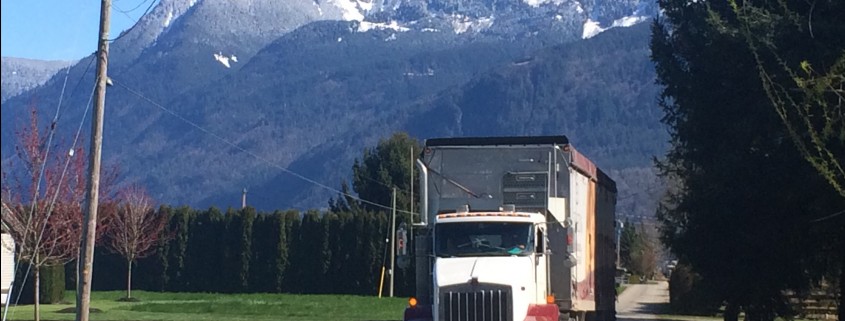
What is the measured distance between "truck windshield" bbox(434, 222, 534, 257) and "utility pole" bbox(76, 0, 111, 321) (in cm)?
589

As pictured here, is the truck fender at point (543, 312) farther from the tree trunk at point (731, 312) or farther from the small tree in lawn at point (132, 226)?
the small tree in lawn at point (132, 226)

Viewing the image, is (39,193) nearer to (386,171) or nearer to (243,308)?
(243,308)

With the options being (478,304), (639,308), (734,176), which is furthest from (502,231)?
(639,308)

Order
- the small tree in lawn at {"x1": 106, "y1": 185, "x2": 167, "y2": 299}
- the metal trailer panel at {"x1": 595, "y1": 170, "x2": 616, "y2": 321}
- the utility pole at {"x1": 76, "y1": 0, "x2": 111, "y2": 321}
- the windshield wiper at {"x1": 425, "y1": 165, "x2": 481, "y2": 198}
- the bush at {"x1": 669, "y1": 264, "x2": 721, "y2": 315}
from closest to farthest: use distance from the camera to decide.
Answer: the utility pole at {"x1": 76, "y1": 0, "x2": 111, "y2": 321}
the windshield wiper at {"x1": 425, "y1": 165, "x2": 481, "y2": 198}
the metal trailer panel at {"x1": 595, "y1": 170, "x2": 616, "y2": 321}
the bush at {"x1": 669, "y1": 264, "x2": 721, "y2": 315}
the small tree in lawn at {"x1": 106, "y1": 185, "x2": 167, "y2": 299}

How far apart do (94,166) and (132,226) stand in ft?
105

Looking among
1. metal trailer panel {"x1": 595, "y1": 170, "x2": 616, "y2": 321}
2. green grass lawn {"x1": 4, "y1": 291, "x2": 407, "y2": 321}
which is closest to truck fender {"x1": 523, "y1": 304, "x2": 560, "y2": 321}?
metal trailer panel {"x1": 595, "y1": 170, "x2": 616, "y2": 321}

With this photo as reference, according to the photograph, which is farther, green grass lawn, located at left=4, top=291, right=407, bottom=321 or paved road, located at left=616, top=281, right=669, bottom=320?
paved road, located at left=616, top=281, right=669, bottom=320

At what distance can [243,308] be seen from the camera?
45062 mm

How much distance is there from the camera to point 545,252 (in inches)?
808

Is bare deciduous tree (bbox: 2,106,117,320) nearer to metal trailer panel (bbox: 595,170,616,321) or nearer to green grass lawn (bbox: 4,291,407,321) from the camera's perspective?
green grass lawn (bbox: 4,291,407,321)

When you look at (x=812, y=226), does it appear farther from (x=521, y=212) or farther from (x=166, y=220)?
(x=166, y=220)

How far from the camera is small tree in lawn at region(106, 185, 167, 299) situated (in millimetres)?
52344

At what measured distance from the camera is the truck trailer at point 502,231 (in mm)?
19406

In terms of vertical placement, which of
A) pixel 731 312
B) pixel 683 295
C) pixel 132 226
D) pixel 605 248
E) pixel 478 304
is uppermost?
pixel 132 226
